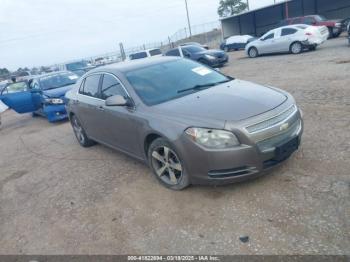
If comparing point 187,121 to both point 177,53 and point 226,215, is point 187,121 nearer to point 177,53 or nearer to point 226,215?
point 226,215

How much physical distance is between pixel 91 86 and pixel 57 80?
6220mm

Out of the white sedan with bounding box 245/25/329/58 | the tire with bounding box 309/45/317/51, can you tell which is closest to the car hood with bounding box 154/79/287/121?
the white sedan with bounding box 245/25/329/58

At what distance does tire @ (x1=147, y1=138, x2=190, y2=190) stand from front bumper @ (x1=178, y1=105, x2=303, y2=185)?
19 cm

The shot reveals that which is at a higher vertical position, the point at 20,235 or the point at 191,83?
the point at 191,83

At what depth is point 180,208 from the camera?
11.9ft

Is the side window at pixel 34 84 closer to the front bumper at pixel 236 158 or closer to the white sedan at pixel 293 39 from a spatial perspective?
the front bumper at pixel 236 158

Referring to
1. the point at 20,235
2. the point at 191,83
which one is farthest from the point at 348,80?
the point at 20,235

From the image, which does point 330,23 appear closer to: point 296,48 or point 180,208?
point 296,48

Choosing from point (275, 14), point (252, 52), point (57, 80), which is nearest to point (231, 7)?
point (275, 14)

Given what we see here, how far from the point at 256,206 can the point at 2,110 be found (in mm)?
17889

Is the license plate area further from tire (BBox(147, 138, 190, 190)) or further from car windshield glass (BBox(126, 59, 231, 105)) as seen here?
car windshield glass (BBox(126, 59, 231, 105))

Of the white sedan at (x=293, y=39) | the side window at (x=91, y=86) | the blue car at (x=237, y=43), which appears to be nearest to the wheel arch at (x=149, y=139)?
the side window at (x=91, y=86)

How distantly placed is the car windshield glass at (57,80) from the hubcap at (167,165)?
7800 millimetres

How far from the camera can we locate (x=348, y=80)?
8070mm
